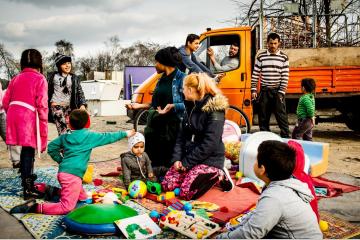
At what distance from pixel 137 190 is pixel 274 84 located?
4.10 meters

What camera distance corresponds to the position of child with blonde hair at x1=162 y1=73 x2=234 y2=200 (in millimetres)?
4328

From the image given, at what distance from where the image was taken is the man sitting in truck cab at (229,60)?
823cm

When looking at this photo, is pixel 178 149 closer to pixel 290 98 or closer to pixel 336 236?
pixel 336 236

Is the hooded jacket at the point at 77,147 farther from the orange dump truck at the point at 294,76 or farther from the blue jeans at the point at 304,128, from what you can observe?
the orange dump truck at the point at 294,76

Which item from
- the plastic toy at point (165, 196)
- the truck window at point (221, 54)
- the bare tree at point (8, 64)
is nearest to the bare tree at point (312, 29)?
the truck window at point (221, 54)

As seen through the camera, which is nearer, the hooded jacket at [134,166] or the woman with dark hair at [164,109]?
the hooded jacket at [134,166]

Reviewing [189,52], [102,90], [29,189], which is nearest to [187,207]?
[29,189]

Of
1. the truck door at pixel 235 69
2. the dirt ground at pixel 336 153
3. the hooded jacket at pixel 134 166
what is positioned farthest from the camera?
the truck door at pixel 235 69

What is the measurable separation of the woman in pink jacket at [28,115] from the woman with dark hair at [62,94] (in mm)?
964

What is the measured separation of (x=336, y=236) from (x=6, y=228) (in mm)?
A: 2898

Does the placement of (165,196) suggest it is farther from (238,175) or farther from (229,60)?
(229,60)

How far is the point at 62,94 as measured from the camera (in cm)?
559

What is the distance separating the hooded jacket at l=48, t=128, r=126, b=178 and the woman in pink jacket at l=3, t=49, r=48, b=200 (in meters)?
0.45

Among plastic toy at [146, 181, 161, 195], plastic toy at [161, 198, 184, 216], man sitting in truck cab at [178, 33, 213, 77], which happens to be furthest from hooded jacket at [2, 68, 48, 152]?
man sitting in truck cab at [178, 33, 213, 77]
